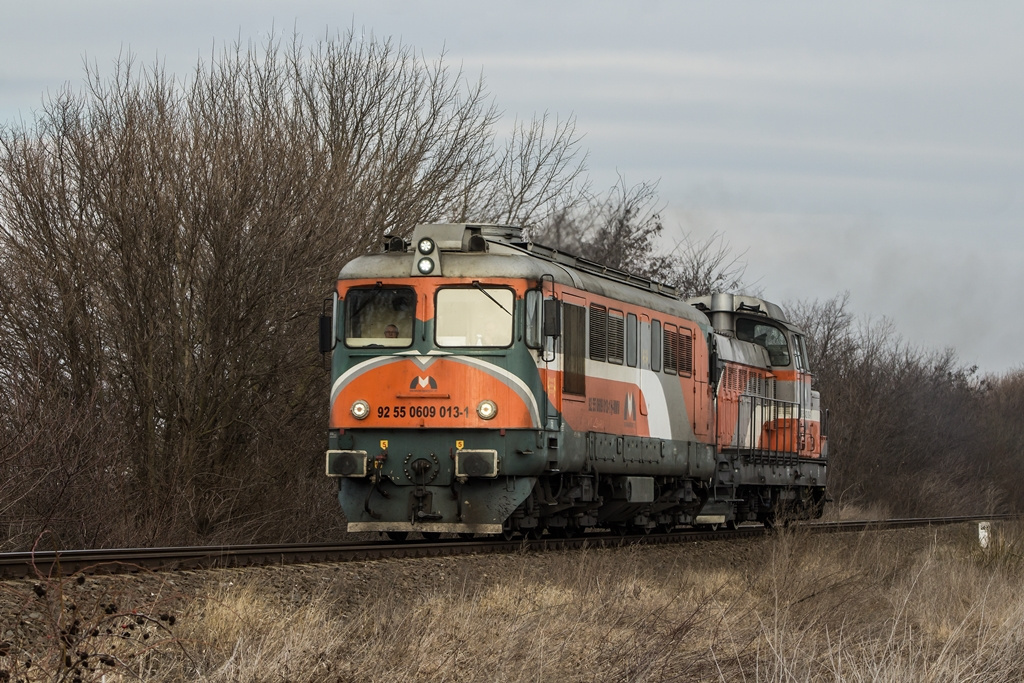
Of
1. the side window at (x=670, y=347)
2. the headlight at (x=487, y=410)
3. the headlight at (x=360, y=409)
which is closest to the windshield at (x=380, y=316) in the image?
the headlight at (x=360, y=409)

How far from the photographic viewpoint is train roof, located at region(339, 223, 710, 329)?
14617mm

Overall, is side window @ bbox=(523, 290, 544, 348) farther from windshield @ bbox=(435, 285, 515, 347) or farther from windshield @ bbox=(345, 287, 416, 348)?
windshield @ bbox=(345, 287, 416, 348)

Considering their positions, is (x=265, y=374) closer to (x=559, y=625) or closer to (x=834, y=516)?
(x=559, y=625)

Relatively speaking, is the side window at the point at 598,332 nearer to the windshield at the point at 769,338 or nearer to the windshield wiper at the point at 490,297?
the windshield wiper at the point at 490,297

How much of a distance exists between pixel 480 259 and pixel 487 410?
1701mm

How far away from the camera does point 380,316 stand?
14992 millimetres

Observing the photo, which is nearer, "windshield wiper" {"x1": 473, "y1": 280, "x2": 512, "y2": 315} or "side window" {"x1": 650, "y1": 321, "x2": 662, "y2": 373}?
"windshield wiper" {"x1": 473, "y1": 280, "x2": 512, "y2": 315}

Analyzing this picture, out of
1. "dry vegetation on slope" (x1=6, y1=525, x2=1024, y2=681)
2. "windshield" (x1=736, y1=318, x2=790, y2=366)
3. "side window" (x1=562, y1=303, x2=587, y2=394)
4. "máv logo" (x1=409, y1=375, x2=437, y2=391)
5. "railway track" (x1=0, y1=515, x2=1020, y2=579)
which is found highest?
"windshield" (x1=736, y1=318, x2=790, y2=366)

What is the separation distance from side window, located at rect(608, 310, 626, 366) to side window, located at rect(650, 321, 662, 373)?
2.95ft

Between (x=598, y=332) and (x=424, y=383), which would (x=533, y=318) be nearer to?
(x=424, y=383)

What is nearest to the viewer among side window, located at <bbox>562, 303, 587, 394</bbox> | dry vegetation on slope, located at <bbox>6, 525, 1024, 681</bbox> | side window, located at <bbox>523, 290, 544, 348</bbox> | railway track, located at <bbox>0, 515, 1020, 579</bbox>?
dry vegetation on slope, located at <bbox>6, 525, 1024, 681</bbox>

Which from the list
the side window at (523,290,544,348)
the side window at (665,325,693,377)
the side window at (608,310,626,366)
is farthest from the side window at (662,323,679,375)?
the side window at (523,290,544,348)

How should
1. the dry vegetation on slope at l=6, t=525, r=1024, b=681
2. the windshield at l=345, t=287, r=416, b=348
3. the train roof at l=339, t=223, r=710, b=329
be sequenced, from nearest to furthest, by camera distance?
the dry vegetation on slope at l=6, t=525, r=1024, b=681 → the train roof at l=339, t=223, r=710, b=329 → the windshield at l=345, t=287, r=416, b=348

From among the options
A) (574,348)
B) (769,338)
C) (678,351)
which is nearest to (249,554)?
(574,348)
